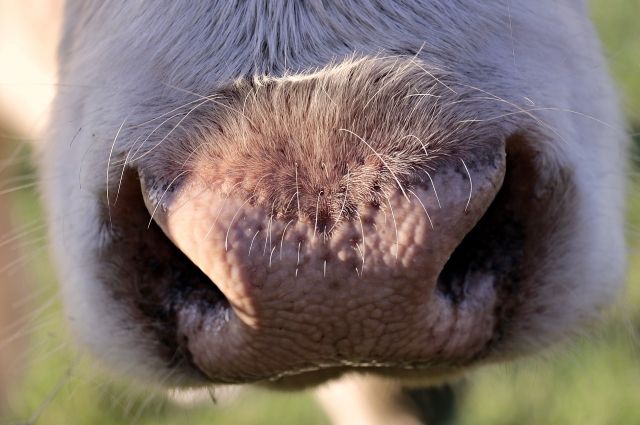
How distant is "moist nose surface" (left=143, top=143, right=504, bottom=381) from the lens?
3.84ft

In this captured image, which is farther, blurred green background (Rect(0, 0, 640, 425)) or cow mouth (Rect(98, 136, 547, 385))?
blurred green background (Rect(0, 0, 640, 425))

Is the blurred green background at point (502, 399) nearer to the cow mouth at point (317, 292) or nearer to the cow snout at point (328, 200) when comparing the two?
the cow mouth at point (317, 292)

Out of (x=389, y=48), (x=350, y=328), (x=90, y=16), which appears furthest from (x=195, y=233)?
(x=90, y=16)

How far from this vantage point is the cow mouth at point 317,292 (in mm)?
1181

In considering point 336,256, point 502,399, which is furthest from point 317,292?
point 502,399

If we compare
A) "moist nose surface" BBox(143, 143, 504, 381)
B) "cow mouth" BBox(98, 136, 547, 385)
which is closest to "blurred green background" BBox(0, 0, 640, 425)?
"cow mouth" BBox(98, 136, 547, 385)

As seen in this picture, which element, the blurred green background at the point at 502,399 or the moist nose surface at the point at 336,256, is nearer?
the moist nose surface at the point at 336,256

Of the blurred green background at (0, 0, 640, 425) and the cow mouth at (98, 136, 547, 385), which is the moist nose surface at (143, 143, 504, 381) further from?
the blurred green background at (0, 0, 640, 425)

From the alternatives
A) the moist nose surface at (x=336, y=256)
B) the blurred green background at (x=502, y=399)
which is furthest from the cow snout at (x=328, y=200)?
the blurred green background at (x=502, y=399)

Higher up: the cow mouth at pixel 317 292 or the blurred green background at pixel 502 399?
the cow mouth at pixel 317 292

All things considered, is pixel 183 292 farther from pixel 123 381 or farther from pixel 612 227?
pixel 612 227

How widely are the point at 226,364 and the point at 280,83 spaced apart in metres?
0.37

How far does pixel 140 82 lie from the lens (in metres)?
1.38

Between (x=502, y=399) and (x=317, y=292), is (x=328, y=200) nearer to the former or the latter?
(x=317, y=292)
